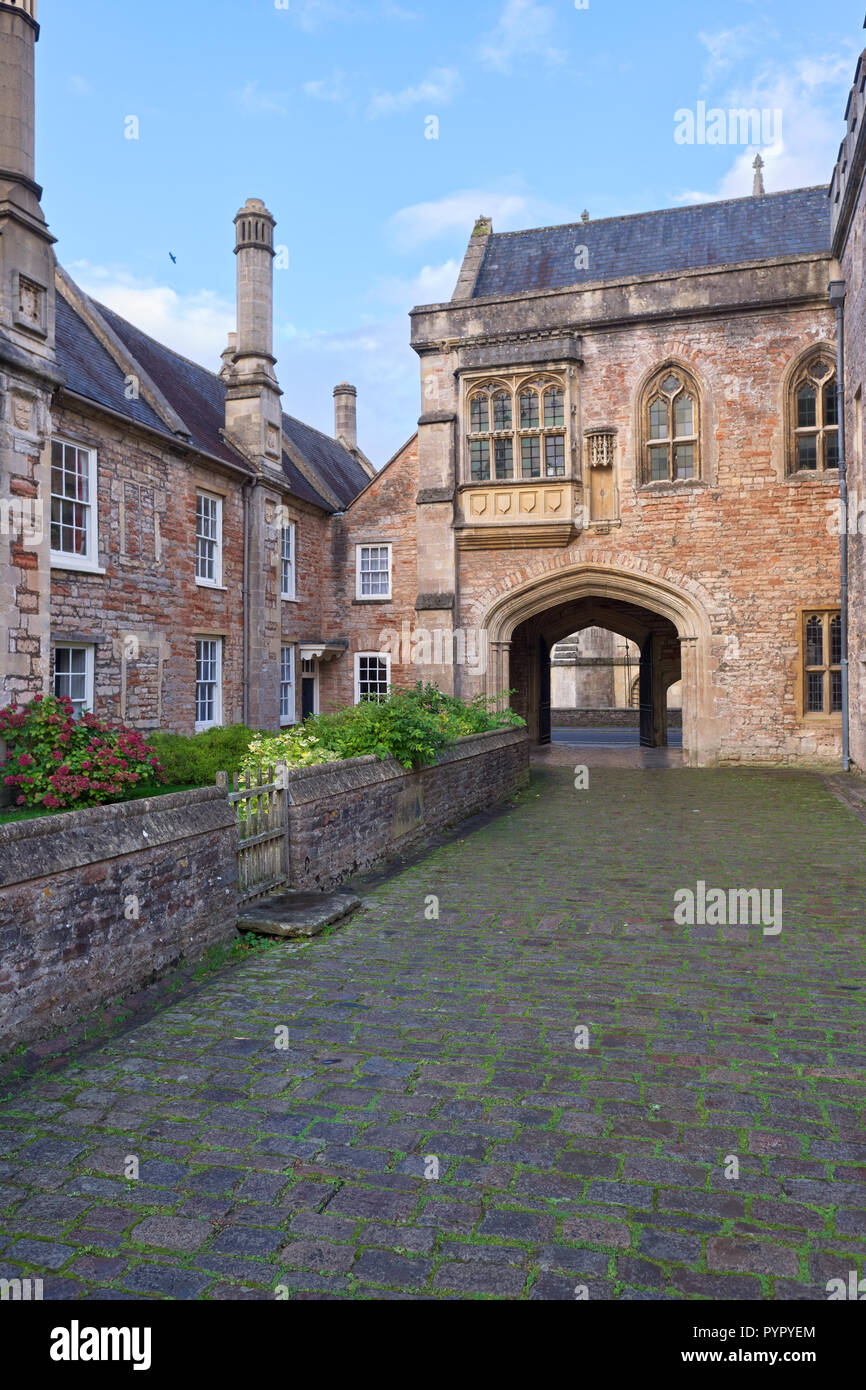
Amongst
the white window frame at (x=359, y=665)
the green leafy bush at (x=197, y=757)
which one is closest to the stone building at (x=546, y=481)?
the white window frame at (x=359, y=665)

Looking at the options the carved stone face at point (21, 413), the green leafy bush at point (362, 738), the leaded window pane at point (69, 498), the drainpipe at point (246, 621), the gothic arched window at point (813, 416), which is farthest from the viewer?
the drainpipe at point (246, 621)

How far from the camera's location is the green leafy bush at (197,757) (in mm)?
13883

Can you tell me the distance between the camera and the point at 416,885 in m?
8.71

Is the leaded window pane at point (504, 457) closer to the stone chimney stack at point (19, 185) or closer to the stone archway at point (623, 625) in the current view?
the stone archway at point (623, 625)

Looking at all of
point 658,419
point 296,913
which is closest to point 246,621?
point 658,419

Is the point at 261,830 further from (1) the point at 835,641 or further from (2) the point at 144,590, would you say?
(1) the point at 835,641

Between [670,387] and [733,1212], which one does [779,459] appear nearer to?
[670,387]

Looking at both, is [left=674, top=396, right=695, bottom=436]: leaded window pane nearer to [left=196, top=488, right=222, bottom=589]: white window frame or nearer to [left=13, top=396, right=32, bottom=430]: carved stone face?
[left=196, top=488, right=222, bottom=589]: white window frame

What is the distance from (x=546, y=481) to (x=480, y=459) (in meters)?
1.87

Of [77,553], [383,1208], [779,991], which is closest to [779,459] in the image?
[77,553]

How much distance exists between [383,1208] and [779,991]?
329cm

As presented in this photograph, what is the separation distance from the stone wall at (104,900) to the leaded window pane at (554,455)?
15306mm

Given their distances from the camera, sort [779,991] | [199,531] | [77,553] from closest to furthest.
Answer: [779,991], [77,553], [199,531]
